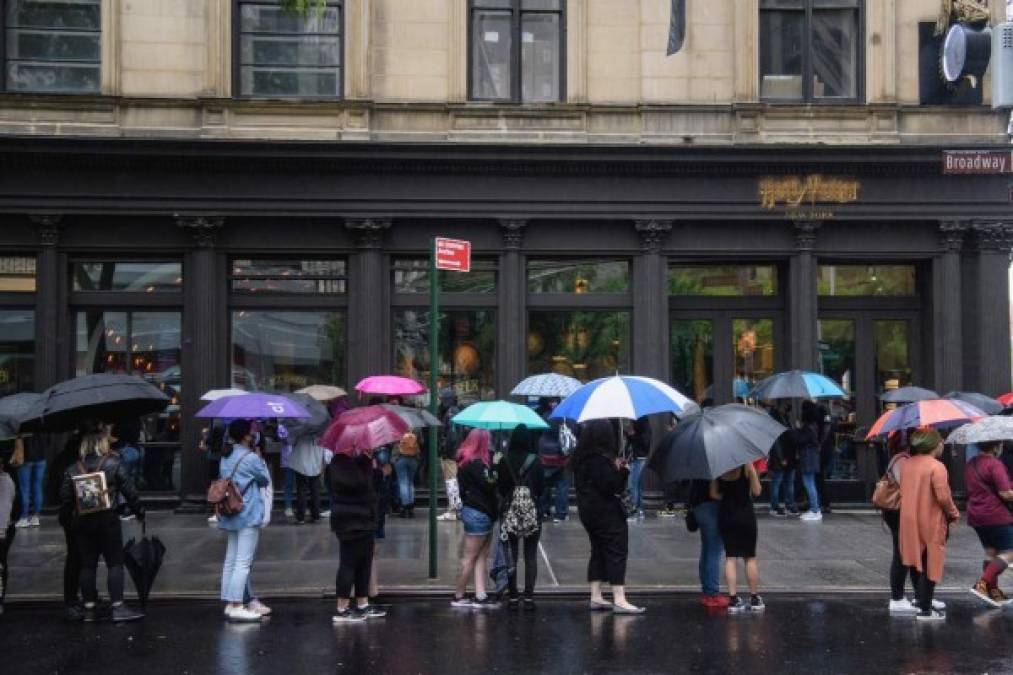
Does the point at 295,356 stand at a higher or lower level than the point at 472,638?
higher

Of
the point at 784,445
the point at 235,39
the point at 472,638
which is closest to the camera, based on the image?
the point at 472,638

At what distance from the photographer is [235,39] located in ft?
58.6

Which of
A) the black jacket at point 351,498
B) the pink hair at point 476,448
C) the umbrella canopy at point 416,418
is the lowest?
the black jacket at point 351,498

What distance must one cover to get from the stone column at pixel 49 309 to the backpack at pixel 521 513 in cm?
960

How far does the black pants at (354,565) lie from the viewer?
32.9ft

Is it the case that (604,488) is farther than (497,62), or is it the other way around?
(497,62)

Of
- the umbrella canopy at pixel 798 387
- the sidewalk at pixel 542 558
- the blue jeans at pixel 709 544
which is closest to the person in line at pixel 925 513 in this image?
the blue jeans at pixel 709 544

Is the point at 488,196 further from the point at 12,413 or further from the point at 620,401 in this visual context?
the point at 12,413

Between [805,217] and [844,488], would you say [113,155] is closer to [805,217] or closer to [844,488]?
[805,217]

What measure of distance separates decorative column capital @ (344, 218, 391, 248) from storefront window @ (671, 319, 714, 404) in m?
5.07

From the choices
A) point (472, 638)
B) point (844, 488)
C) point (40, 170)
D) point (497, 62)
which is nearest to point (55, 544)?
point (40, 170)

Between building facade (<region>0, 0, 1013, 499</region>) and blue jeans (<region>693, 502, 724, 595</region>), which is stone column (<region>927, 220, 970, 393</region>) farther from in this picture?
blue jeans (<region>693, 502, 724, 595</region>)

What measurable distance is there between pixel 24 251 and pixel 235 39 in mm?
4777

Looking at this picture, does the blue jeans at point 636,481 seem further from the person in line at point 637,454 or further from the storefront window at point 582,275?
the storefront window at point 582,275
